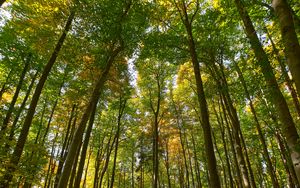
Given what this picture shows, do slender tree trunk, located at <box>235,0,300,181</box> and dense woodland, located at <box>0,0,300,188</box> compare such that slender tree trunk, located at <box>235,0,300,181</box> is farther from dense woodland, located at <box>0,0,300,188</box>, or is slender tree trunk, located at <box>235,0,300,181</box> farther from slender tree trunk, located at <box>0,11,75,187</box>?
slender tree trunk, located at <box>0,11,75,187</box>

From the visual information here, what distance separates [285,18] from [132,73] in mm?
15901

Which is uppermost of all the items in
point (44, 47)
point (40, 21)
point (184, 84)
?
point (184, 84)

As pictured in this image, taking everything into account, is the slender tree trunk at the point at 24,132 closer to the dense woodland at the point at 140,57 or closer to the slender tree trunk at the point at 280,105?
the dense woodland at the point at 140,57

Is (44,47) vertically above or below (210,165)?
above

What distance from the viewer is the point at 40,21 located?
11164 millimetres

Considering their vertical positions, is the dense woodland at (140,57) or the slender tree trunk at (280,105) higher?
the dense woodland at (140,57)

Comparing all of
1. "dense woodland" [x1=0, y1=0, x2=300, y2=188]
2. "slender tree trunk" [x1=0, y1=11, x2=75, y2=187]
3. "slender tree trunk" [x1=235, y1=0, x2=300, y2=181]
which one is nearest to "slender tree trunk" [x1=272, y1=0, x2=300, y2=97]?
"dense woodland" [x1=0, y1=0, x2=300, y2=188]

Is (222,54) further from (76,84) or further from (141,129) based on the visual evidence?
(141,129)

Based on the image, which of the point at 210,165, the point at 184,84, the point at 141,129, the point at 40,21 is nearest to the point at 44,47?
the point at 40,21

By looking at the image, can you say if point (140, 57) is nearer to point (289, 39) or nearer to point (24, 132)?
point (24, 132)

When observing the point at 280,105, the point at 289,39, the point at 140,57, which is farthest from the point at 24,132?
the point at 289,39

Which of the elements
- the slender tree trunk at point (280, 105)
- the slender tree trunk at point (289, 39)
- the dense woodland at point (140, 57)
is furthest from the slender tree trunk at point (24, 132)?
the slender tree trunk at point (289, 39)

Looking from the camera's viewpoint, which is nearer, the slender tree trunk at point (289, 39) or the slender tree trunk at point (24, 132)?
the slender tree trunk at point (289, 39)

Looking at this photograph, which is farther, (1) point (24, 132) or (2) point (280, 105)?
(1) point (24, 132)
